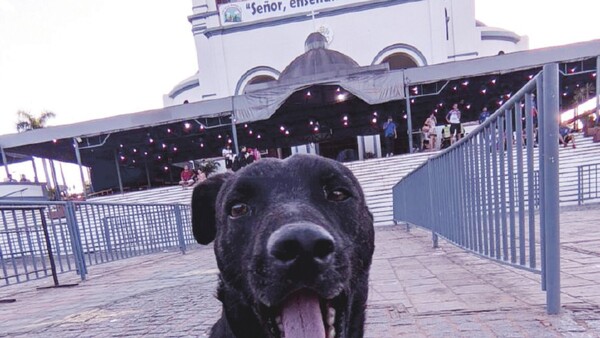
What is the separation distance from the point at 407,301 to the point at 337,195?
1903 millimetres

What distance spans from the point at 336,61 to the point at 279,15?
1180cm

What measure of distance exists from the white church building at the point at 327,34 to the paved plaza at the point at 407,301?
1091 inches

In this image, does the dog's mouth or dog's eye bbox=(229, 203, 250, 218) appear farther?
dog's eye bbox=(229, 203, 250, 218)

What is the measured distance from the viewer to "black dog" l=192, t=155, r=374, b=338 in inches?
61.3

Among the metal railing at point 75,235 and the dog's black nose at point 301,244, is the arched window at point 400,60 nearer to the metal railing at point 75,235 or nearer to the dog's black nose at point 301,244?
the metal railing at point 75,235

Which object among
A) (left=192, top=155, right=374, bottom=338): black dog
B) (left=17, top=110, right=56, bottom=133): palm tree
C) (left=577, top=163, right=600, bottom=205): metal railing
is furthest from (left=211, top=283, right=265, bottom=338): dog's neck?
(left=17, top=110, right=56, bottom=133): palm tree

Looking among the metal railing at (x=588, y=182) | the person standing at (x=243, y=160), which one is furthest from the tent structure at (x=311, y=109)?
the metal railing at (x=588, y=182)

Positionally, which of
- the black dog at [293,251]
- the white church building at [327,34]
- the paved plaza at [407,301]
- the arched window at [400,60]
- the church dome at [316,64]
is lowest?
the paved plaza at [407,301]

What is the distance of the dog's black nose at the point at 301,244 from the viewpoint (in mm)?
1496

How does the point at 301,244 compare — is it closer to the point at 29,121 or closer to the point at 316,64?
the point at 316,64

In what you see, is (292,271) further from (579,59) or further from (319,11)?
(319,11)

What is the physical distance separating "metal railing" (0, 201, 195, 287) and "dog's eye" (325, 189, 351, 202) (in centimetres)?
581

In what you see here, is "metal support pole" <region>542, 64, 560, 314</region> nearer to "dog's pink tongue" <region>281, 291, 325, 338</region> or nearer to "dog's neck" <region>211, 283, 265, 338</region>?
"dog's pink tongue" <region>281, 291, 325, 338</region>

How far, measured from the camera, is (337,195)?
2.21 meters
